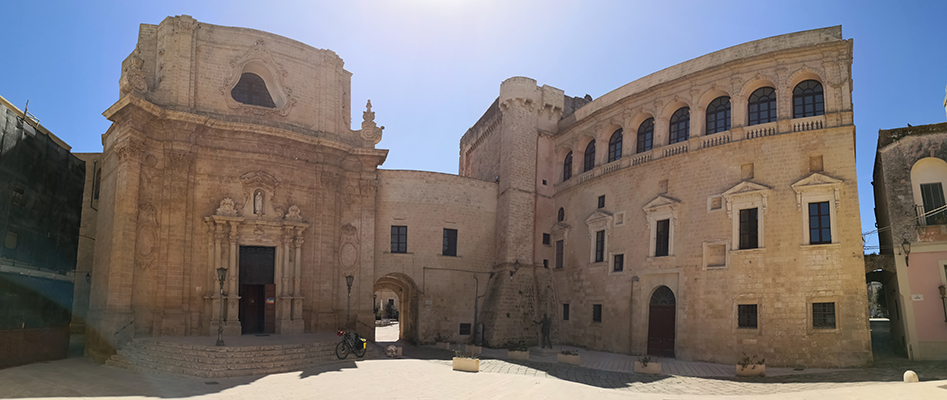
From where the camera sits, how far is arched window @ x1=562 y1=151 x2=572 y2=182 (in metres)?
30.2

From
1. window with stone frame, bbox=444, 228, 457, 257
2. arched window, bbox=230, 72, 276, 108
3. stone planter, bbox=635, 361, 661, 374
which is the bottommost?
Answer: stone planter, bbox=635, 361, 661, 374

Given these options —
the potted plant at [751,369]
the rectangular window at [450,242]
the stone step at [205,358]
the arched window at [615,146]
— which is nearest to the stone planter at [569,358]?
the potted plant at [751,369]

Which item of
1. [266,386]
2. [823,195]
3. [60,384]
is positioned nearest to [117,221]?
[60,384]

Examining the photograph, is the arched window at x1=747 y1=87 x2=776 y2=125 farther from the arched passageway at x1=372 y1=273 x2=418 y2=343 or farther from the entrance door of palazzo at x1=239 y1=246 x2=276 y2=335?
the entrance door of palazzo at x1=239 y1=246 x2=276 y2=335

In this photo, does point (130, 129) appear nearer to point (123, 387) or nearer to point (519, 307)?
point (123, 387)

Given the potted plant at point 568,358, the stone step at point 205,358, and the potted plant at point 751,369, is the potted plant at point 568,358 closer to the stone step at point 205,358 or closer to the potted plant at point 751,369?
the potted plant at point 751,369

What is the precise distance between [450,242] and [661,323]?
10.6 meters

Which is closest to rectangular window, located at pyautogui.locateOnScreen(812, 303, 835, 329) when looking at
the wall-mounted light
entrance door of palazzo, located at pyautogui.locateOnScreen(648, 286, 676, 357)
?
the wall-mounted light

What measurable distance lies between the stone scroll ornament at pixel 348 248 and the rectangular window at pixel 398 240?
2168 mm

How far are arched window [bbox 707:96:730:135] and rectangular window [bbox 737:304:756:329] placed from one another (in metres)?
6.44

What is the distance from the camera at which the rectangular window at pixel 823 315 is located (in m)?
19.0

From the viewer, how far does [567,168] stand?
99.8 ft

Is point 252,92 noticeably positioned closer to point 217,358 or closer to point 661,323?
point 217,358

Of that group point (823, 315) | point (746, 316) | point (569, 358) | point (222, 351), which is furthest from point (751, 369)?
point (222, 351)
